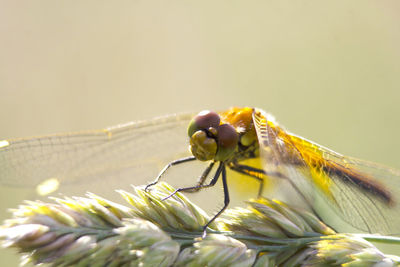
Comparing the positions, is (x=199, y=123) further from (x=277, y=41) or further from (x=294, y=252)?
(x=277, y=41)

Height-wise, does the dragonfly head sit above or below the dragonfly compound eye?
below

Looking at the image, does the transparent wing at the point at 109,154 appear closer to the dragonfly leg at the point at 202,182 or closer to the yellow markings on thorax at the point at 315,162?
the dragonfly leg at the point at 202,182

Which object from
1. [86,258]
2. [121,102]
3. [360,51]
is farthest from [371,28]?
[86,258]

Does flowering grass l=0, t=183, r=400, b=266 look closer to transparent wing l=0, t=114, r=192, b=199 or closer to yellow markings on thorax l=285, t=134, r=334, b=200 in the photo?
yellow markings on thorax l=285, t=134, r=334, b=200

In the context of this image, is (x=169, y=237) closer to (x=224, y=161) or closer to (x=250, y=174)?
(x=224, y=161)

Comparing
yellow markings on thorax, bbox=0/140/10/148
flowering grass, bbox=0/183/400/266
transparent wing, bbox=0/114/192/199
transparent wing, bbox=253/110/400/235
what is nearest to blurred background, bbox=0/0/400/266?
A: transparent wing, bbox=0/114/192/199

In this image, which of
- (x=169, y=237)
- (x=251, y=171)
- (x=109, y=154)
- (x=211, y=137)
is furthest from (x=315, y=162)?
(x=109, y=154)

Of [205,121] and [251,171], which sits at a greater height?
[205,121]
